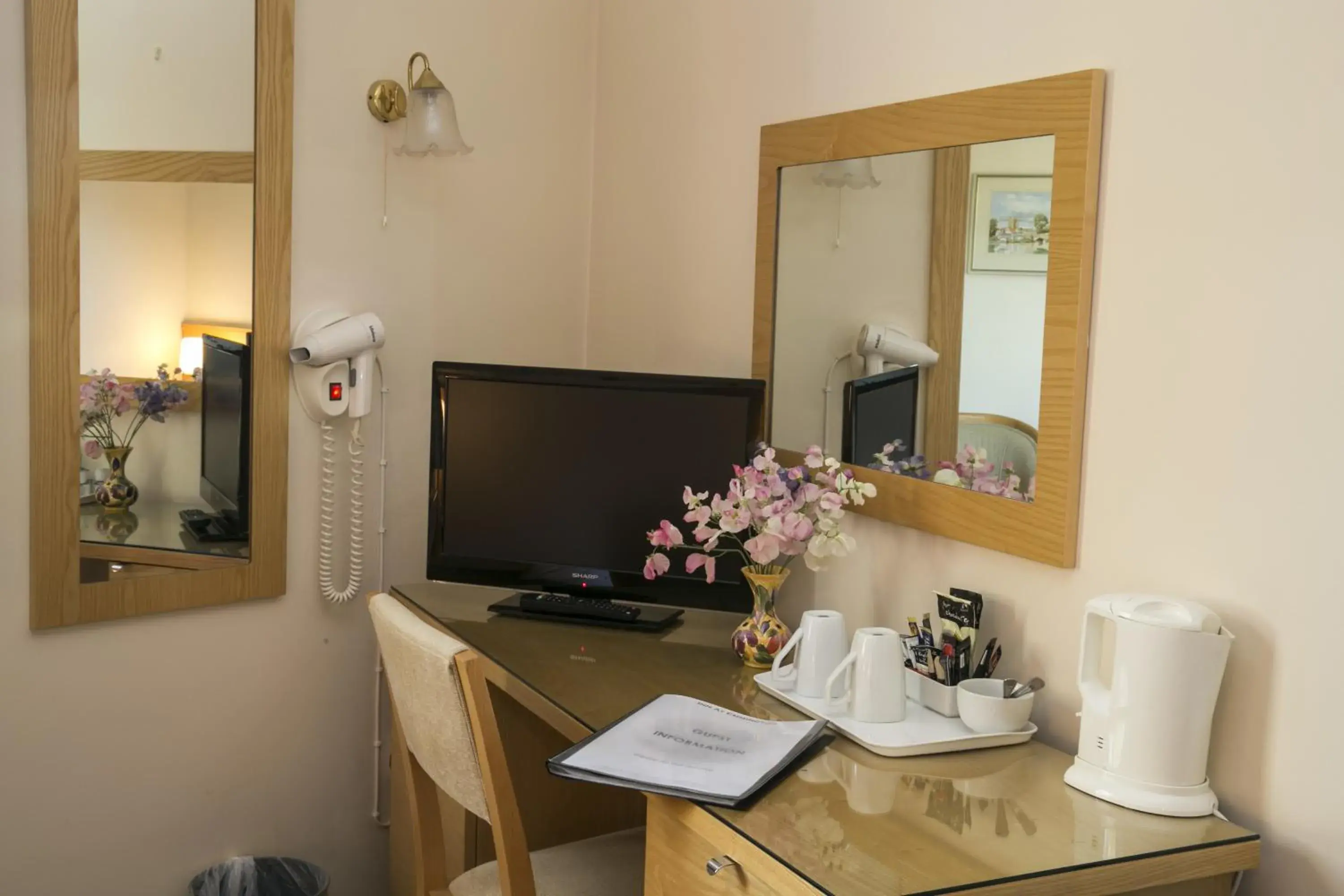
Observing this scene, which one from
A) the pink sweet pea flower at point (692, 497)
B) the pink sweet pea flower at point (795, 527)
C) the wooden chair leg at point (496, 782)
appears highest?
the pink sweet pea flower at point (692, 497)

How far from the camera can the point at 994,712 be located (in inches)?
65.3

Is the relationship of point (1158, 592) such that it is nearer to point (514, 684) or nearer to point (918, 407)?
point (918, 407)

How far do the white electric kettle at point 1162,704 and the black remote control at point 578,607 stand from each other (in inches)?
38.1

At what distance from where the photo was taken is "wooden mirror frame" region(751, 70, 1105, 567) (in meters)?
1.63

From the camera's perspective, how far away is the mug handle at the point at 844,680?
1741 millimetres

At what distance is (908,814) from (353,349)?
1.54 meters

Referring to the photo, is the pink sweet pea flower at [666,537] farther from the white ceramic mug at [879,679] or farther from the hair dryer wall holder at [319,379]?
the hair dryer wall holder at [319,379]

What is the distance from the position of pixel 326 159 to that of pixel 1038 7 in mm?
1460

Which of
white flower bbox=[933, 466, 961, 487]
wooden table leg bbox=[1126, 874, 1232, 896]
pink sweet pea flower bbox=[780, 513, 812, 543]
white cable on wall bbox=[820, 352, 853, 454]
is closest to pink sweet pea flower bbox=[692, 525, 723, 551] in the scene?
pink sweet pea flower bbox=[780, 513, 812, 543]

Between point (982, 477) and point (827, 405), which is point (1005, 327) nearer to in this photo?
point (982, 477)

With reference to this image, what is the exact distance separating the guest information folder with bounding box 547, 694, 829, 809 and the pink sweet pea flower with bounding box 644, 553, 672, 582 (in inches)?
13.0

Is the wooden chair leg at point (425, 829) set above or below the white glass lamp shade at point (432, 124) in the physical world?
below

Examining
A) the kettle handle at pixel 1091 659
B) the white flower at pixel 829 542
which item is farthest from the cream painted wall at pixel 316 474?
the kettle handle at pixel 1091 659

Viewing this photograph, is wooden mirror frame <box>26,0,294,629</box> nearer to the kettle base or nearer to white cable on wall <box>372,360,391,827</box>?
white cable on wall <box>372,360,391,827</box>
